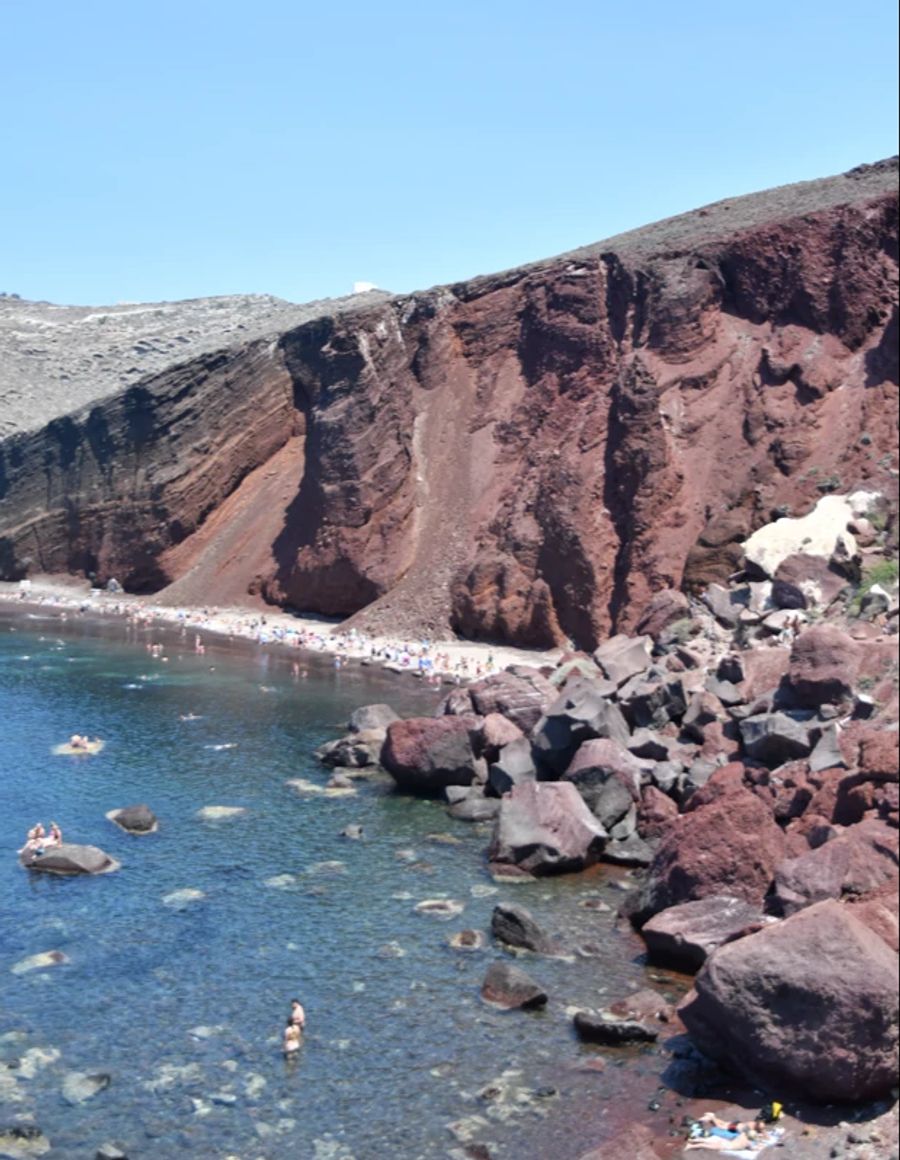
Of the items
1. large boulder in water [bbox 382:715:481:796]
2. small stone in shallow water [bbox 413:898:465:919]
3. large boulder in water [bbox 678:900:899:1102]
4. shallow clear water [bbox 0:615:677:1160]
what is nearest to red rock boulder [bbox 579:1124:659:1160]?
shallow clear water [bbox 0:615:677:1160]

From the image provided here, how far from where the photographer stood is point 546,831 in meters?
29.9

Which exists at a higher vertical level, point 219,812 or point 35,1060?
point 219,812

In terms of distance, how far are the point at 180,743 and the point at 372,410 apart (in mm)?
30922

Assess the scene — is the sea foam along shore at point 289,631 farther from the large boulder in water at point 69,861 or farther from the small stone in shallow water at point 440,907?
the small stone in shallow water at point 440,907

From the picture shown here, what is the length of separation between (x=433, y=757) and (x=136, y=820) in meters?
8.91

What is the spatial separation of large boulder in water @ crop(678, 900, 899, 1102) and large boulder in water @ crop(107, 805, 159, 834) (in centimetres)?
1888

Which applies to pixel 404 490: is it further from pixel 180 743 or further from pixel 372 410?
pixel 180 743

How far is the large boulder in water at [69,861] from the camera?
2953 cm

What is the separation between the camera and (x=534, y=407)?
65.4 meters

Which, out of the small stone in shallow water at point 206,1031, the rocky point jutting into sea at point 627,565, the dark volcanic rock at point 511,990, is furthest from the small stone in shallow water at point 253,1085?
the dark volcanic rock at point 511,990

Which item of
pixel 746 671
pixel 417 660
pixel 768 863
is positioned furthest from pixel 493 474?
pixel 768 863

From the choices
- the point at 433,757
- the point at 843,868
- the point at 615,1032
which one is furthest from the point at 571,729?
the point at 615,1032

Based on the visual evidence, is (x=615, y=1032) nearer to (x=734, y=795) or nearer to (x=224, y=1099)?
(x=224, y=1099)

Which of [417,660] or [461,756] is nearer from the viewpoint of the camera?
[461,756]
